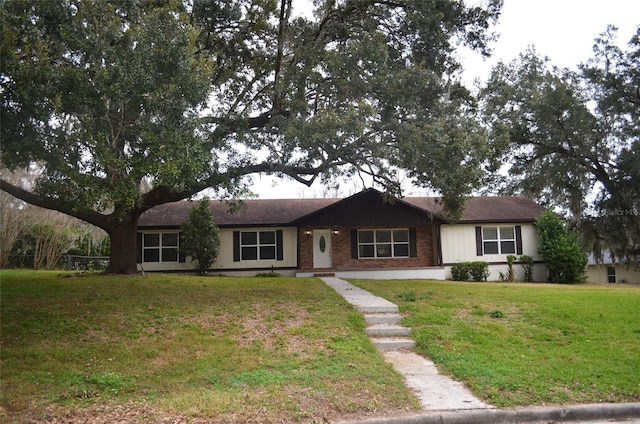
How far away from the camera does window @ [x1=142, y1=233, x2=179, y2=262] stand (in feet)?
74.3

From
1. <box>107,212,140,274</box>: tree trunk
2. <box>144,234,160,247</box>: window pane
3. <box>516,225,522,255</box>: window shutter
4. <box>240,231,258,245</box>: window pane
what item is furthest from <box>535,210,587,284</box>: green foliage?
<box>144,234,160,247</box>: window pane

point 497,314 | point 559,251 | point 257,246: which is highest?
point 257,246

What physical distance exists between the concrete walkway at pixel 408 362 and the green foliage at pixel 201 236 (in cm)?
1050

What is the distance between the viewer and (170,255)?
22.7 metres

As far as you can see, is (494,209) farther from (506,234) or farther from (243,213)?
(243,213)

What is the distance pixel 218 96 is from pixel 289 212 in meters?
8.99

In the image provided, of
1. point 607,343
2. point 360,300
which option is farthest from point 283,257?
point 607,343

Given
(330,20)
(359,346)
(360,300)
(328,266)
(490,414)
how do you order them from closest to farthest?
1. (490,414)
2. (359,346)
3. (360,300)
4. (330,20)
5. (328,266)

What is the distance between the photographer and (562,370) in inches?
275

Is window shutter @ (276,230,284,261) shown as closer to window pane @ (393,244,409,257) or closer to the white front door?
the white front door

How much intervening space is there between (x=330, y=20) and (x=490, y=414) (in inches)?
435

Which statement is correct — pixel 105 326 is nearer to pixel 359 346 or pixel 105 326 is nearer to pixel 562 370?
pixel 359 346

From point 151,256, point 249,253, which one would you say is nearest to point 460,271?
point 249,253

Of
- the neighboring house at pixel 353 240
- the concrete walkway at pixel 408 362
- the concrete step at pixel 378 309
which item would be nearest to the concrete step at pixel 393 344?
the concrete walkway at pixel 408 362
